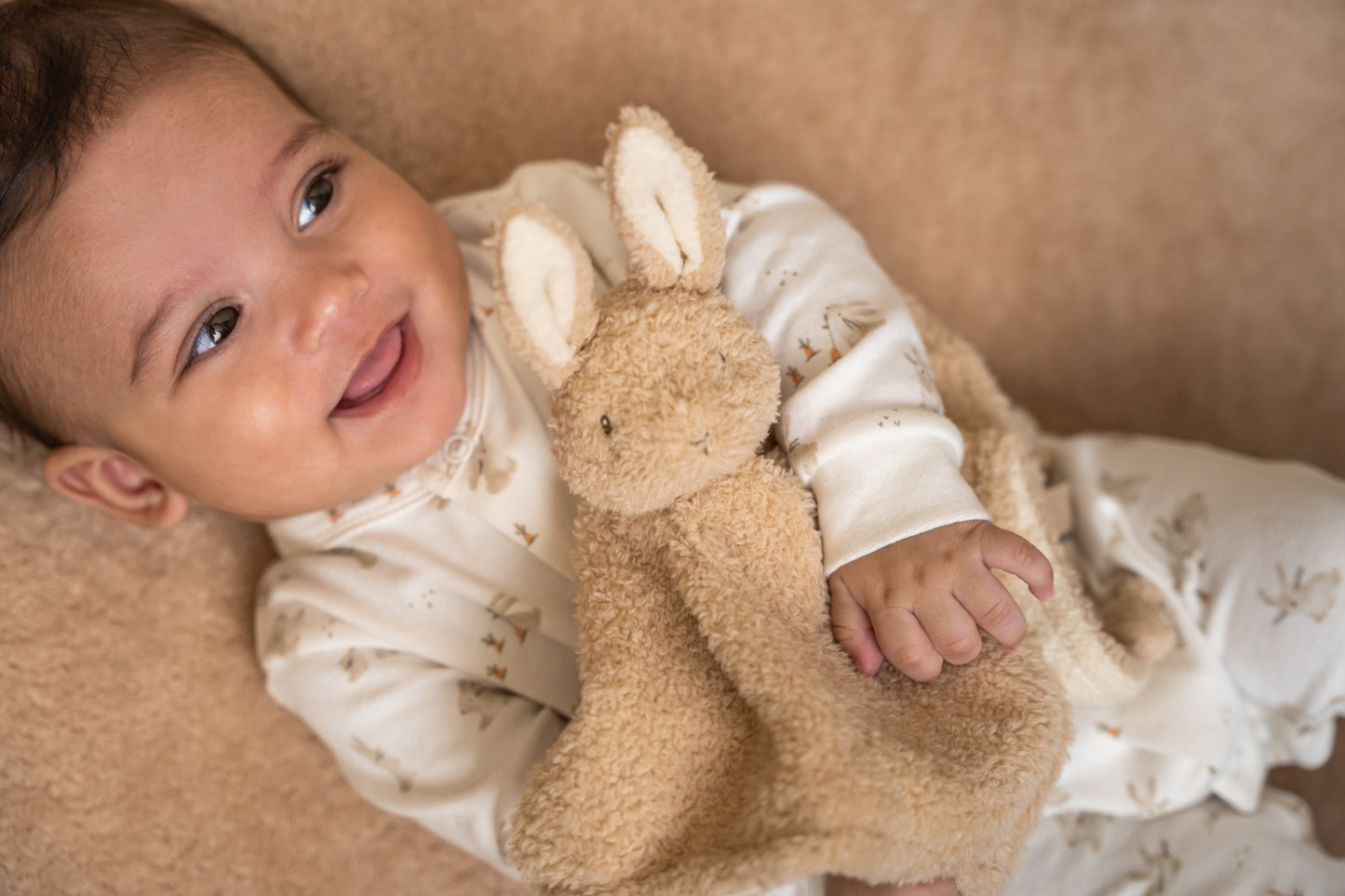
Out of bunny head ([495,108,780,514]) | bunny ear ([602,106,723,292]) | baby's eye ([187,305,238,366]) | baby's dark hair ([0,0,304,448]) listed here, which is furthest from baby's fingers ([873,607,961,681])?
baby's dark hair ([0,0,304,448])

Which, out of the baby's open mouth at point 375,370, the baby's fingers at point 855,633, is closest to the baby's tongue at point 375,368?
the baby's open mouth at point 375,370

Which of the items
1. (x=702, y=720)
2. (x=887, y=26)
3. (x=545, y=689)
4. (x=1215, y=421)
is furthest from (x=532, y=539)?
(x=1215, y=421)

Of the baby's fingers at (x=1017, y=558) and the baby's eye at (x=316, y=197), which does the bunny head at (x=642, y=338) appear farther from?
the baby's eye at (x=316, y=197)

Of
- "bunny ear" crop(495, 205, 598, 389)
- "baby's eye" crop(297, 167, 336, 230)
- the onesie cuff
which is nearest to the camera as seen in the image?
"bunny ear" crop(495, 205, 598, 389)

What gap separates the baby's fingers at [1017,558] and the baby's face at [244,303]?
1.54ft

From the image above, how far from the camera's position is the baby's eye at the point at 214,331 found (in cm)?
72

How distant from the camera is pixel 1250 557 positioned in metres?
0.86

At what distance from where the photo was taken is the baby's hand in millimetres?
623

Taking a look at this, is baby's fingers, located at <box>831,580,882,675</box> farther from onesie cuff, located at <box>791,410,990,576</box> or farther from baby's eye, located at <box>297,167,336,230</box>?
baby's eye, located at <box>297,167,336,230</box>

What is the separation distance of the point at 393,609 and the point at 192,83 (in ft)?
1.60

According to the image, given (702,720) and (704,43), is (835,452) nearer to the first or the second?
(702,720)

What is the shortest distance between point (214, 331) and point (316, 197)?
15 centimetres

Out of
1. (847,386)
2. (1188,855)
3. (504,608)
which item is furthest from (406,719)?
(1188,855)

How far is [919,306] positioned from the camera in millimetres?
900
